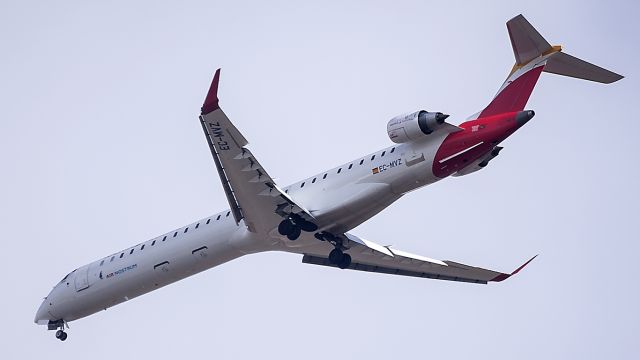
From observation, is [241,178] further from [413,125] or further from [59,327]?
[59,327]

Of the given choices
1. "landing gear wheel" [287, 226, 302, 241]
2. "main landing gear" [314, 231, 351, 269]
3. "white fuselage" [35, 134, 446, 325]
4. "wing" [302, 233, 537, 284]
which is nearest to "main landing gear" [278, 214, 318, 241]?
"landing gear wheel" [287, 226, 302, 241]

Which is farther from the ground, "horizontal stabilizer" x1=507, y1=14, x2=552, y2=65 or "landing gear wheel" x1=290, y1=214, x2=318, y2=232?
"horizontal stabilizer" x1=507, y1=14, x2=552, y2=65

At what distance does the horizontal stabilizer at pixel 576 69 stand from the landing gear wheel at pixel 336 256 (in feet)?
28.3

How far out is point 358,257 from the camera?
3925 centimetres

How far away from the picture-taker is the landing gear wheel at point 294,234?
3528cm

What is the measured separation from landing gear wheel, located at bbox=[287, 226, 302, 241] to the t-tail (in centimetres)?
640

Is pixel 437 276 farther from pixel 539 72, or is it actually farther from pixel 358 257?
pixel 539 72

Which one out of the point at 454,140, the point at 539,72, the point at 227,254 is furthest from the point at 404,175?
the point at 227,254

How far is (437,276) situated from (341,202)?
7.55m

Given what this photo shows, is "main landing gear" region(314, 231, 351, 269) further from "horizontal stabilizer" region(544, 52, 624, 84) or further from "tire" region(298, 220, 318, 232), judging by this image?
"horizontal stabilizer" region(544, 52, 624, 84)

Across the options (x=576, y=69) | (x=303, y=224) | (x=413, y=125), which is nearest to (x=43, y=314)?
(x=303, y=224)

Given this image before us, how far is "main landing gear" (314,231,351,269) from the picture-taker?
1423 inches

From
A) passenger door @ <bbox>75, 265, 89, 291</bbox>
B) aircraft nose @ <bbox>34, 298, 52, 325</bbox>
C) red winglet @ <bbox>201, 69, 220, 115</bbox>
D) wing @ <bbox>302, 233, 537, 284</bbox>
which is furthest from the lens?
aircraft nose @ <bbox>34, 298, 52, 325</bbox>

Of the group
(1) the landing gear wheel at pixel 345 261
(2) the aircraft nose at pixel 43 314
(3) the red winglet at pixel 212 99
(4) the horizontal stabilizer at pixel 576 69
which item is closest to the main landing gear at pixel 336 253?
(1) the landing gear wheel at pixel 345 261
